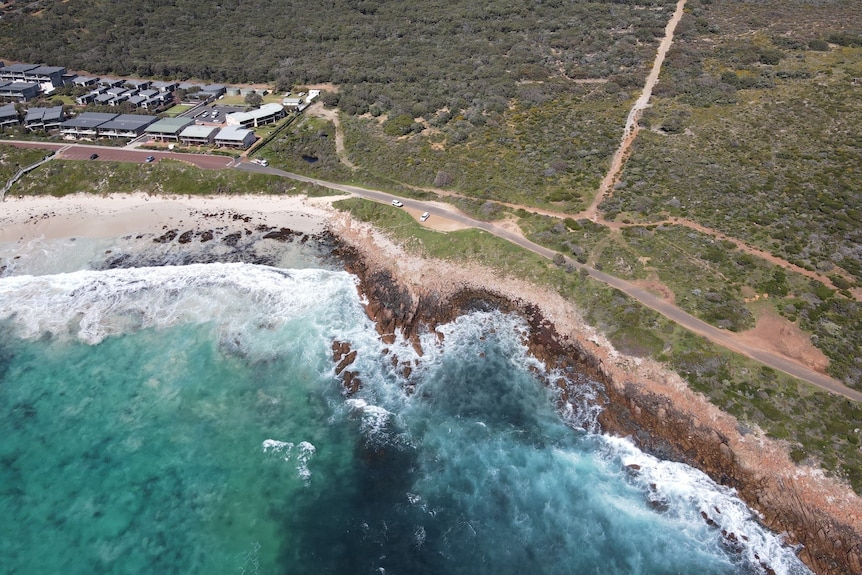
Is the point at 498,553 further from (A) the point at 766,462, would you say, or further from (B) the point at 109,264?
(B) the point at 109,264

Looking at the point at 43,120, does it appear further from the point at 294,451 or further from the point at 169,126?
the point at 294,451

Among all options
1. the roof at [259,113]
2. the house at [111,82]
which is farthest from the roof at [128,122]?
the house at [111,82]

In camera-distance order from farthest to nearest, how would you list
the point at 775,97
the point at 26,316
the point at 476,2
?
the point at 476,2 → the point at 775,97 → the point at 26,316

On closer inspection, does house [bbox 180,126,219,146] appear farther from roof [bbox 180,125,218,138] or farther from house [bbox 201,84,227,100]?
house [bbox 201,84,227,100]

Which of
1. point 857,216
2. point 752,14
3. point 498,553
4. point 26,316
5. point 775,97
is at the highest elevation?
point 752,14

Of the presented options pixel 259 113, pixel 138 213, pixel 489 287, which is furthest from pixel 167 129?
pixel 489 287

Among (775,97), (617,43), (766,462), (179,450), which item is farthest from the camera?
(617,43)

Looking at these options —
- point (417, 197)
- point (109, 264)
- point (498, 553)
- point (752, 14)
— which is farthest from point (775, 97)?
point (109, 264)

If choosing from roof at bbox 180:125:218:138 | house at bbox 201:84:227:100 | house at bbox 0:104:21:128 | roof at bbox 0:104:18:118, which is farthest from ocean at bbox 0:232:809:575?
house at bbox 201:84:227:100
